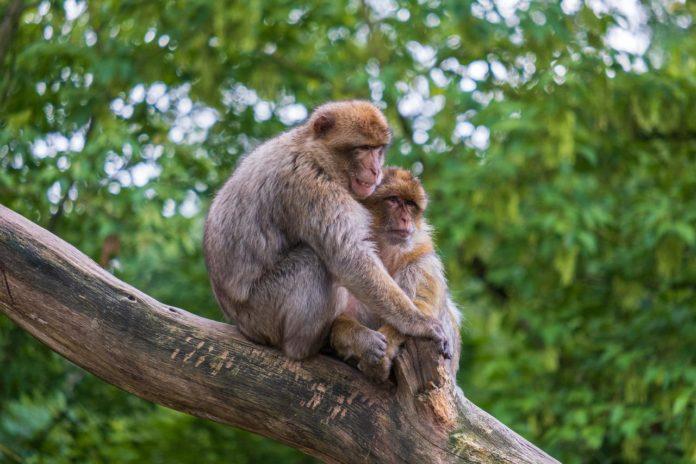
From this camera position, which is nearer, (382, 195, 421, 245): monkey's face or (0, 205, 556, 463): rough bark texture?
(0, 205, 556, 463): rough bark texture

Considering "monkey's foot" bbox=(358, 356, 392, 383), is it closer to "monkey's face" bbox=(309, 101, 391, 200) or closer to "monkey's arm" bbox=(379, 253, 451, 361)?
"monkey's arm" bbox=(379, 253, 451, 361)

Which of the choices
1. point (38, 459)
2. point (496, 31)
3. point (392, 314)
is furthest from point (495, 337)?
point (392, 314)

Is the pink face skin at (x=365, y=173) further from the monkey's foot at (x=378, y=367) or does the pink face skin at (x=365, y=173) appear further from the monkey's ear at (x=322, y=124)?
the monkey's foot at (x=378, y=367)

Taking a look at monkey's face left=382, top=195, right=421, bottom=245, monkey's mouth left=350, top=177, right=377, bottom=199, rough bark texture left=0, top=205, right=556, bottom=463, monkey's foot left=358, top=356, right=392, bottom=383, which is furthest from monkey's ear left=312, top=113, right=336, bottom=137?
monkey's foot left=358, top=356, right=392, bottom=383

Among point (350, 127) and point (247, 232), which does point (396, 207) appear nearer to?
point (350, 127)

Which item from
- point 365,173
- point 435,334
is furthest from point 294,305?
point 365,173

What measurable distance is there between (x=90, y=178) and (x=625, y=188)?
5.04 metres

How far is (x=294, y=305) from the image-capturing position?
4371 mm

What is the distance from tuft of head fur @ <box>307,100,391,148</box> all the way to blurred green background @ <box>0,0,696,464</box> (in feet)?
8.25

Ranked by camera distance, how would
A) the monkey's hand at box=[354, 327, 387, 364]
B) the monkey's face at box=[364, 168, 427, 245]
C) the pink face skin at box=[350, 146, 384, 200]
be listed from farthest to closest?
1. the monkey's face at box=[364, 168, 427, 245]
2. the pink face skin at box=[350, 146, 384, 200]
3. the monkey's hand at box=[354, 327, 387, 364]

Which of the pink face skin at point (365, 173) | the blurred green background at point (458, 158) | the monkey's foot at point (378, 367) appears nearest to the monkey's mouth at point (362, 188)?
the pink face skin at point (365, 173)

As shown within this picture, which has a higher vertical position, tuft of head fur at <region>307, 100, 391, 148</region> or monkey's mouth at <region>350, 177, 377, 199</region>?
tuft of head fur at <region>307, 100, 391, 148</region>

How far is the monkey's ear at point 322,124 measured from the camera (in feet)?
15.7

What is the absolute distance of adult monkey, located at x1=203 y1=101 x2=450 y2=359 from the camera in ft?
14.3
